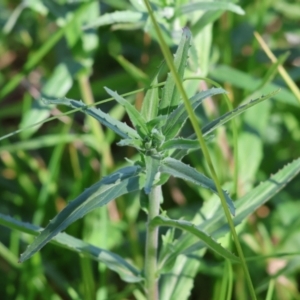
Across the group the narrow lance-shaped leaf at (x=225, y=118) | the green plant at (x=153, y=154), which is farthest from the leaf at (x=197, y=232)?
the narrow lance-shaped leaf at (x=225, y=118)

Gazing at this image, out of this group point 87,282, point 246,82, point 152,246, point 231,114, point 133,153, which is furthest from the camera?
point 133,153

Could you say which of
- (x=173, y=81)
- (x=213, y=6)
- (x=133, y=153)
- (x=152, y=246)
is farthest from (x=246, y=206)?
(x=133, y=153)

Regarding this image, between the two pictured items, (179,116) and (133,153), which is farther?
(133,153)

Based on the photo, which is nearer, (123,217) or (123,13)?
(123,13)

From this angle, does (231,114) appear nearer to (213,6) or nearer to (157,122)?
(157,122)

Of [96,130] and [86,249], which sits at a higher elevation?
[96,130]

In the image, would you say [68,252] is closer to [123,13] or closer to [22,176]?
[22,176]

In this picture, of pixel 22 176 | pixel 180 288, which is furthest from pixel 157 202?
pixel 22 176
